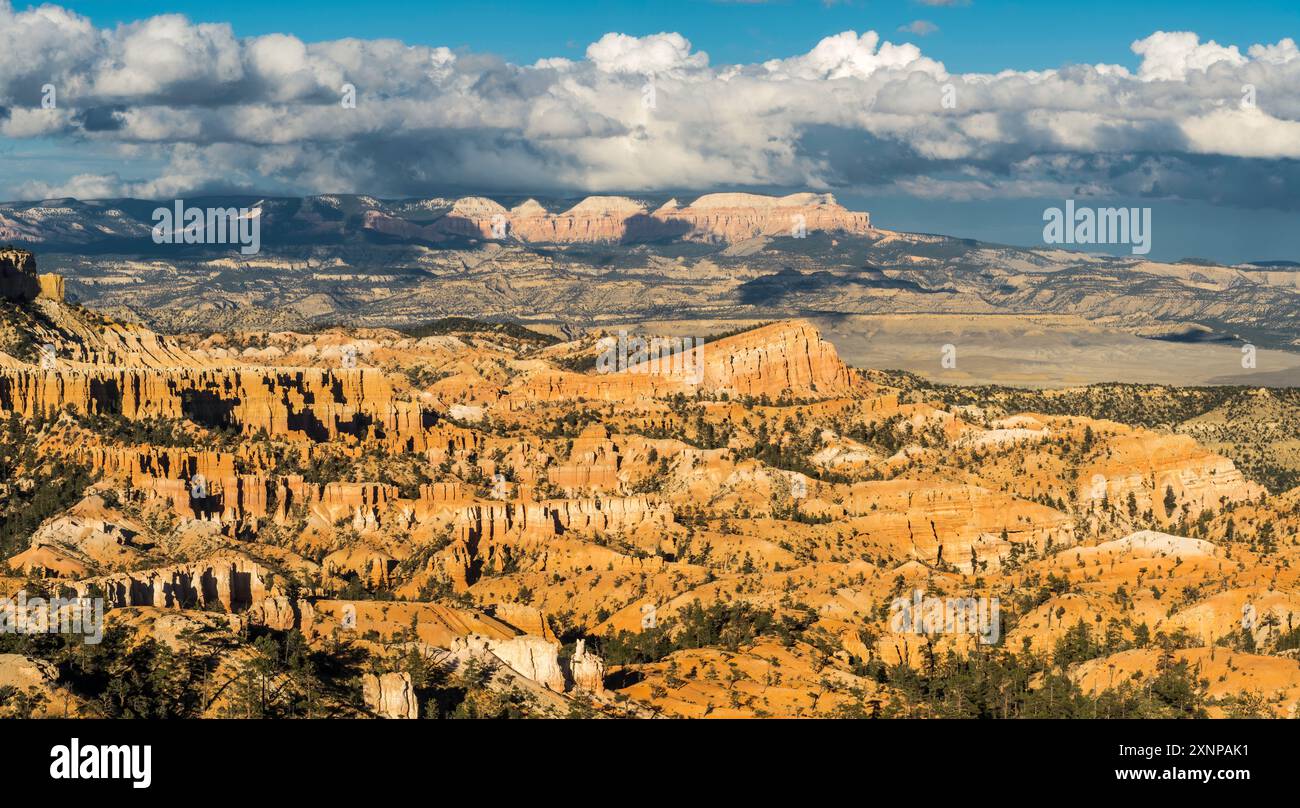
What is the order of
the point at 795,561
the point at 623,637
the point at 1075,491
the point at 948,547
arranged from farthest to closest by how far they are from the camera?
the point at 1075,491 → the point at 948,547 → the point at 795,561 → the point at 623,637

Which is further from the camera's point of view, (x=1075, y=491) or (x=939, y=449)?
(x=939, y=449)

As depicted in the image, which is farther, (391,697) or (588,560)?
(588,560)

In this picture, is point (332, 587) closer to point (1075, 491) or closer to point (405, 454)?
point (405, 454)

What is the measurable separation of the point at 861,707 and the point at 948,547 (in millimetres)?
57082

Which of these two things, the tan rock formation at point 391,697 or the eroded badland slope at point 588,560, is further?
the eroded badland slope at point 588,560

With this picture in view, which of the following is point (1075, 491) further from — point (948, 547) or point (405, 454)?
point (405, 454)

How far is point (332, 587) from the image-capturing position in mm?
129875

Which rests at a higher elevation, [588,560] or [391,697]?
[391,697]

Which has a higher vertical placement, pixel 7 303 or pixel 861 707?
pixel 7 303

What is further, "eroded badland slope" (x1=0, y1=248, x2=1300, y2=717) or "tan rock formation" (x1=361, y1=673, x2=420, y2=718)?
"eroded badland slope" (x1=0, y1=248, x2=1300, y2=717)

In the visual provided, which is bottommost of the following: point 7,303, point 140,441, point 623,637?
point 623,637
